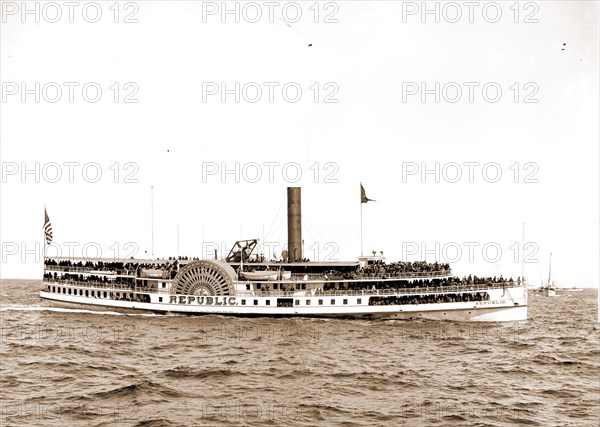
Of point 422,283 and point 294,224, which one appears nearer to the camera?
point 422,283

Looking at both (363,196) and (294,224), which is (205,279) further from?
(363,196)

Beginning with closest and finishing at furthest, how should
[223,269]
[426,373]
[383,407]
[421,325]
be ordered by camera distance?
[383,407], [426,373], [421,325], [223,269]

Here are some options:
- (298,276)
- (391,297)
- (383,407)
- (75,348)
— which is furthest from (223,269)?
(383,407)

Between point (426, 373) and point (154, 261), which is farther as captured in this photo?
point (154, 261)

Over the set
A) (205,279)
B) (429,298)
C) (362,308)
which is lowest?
(362,308)

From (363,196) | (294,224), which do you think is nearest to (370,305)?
(363,196)

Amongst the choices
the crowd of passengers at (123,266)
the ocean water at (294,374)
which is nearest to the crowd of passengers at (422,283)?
the ocean water at (294,374)

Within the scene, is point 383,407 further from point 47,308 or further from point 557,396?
point 47,308
